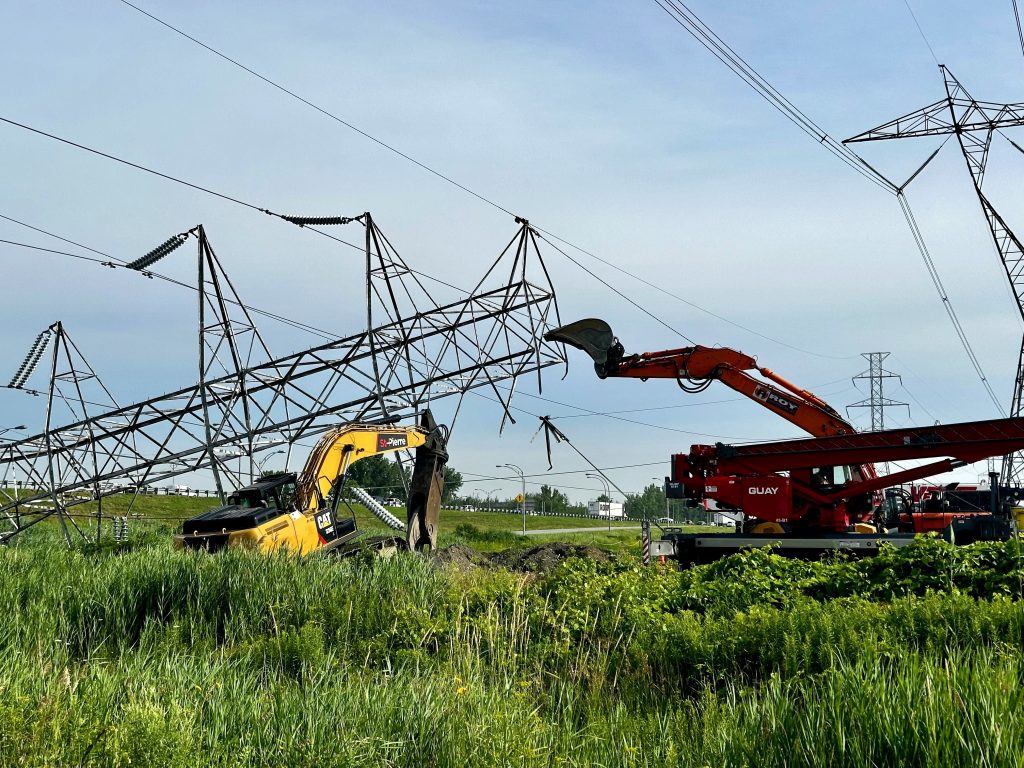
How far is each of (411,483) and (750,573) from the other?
9575 millimetres

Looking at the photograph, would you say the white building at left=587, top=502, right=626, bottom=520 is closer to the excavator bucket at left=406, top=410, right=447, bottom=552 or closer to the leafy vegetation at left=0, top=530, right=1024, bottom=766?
the excavator bucket at left=406, top=410, right=447, bottom=552

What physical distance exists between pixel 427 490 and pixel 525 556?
5.08 m

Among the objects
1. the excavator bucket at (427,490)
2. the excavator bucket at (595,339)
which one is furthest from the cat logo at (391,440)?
the excavator bucket at (595,339)

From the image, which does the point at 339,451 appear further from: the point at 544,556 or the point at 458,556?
the point at 544,556

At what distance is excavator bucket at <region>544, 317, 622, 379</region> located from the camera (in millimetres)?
24562

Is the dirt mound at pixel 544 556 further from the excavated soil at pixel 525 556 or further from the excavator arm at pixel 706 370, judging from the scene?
the excavator arm at pixel 706 370

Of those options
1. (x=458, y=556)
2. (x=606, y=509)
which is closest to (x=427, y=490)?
(x=458, y=556)

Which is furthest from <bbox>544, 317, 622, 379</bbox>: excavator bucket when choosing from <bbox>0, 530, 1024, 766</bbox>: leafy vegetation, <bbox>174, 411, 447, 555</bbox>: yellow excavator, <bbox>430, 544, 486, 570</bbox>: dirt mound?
<bbox>0, 530, 1024, 766</bbox>: leafy vegetation

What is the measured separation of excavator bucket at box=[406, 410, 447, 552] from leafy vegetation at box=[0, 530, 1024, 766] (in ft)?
19.6

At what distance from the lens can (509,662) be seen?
33.5 ft

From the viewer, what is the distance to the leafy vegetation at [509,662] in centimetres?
627

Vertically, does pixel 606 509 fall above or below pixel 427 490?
below

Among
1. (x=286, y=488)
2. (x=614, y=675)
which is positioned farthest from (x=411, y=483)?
(x=614, y=675)

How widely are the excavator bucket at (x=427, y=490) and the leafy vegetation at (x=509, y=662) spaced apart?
19.6 feet
